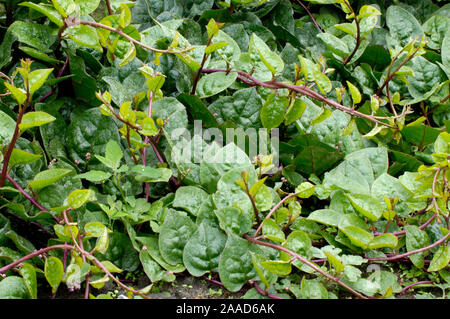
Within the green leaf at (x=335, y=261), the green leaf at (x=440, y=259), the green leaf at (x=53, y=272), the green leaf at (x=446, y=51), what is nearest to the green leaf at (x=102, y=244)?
the green leaf at (x=53, y=272)

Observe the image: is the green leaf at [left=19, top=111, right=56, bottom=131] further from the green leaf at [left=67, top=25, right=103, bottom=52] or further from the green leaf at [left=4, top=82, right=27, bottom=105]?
the green leaf at [left=67, top=25, right=103, bottom=52]

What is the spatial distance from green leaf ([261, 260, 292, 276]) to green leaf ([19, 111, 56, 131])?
2.14 ft

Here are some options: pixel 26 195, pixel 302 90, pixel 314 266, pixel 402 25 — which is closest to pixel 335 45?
pixel 402 25

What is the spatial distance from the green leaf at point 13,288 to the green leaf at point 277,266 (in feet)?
1.97

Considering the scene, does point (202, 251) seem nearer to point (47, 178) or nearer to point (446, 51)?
point (47, 178)

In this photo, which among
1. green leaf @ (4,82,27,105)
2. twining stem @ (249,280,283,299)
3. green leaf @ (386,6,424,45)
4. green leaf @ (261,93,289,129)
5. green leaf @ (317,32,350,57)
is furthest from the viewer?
green leaf @ (386,6,424,45)

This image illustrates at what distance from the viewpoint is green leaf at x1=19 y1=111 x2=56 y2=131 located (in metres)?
1.28

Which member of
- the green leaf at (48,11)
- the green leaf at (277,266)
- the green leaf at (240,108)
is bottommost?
the green leaf at (277,266)

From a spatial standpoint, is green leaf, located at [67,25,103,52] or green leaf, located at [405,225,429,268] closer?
green leaf, located at [405,225,429,268]

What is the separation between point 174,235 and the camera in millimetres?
1441

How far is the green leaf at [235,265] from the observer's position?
1.37 m

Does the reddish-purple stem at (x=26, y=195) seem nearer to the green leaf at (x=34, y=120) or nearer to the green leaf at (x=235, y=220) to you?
the green leaf at (x=34, y=120)

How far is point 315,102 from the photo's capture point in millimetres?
1927

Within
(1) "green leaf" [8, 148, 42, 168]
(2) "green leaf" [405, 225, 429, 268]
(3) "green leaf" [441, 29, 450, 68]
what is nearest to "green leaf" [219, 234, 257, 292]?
(2) "green leaf" [405, 225, 429, 268]
